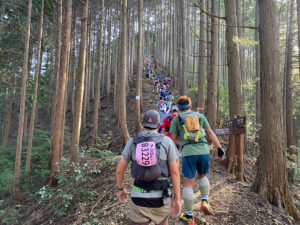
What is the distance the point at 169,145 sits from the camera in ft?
7.02

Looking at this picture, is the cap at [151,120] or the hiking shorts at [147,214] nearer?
the hiking shorts at [147,214]

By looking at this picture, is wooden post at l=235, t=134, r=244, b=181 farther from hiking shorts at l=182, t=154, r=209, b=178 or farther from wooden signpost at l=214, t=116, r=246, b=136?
hiking shorts at l=182, t=154, r=209, b=178

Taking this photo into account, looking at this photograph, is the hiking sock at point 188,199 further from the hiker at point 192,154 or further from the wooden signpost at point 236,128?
the wooden signpost at point 236,128

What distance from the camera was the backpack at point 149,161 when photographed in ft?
6.50

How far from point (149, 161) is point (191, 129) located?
49.5 inches

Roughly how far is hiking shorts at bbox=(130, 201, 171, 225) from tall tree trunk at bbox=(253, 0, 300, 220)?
362cm

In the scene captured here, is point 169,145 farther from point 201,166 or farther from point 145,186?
point 201,166

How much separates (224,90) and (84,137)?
14.1 m

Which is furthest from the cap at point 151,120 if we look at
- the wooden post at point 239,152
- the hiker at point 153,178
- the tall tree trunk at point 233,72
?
the tall tree trunk at point 233,72

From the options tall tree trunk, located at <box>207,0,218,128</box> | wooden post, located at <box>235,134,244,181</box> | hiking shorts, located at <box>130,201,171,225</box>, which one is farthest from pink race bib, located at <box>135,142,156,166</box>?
tall tree trunk, located at <box>207,0,218,128</box>

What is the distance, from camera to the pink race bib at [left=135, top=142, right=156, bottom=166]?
2.00m

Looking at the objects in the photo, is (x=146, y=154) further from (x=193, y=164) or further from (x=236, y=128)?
(x=236, y=128)

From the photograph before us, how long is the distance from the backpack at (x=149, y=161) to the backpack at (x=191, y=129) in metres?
1.02

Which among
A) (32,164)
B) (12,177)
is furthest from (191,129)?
(32,164)
